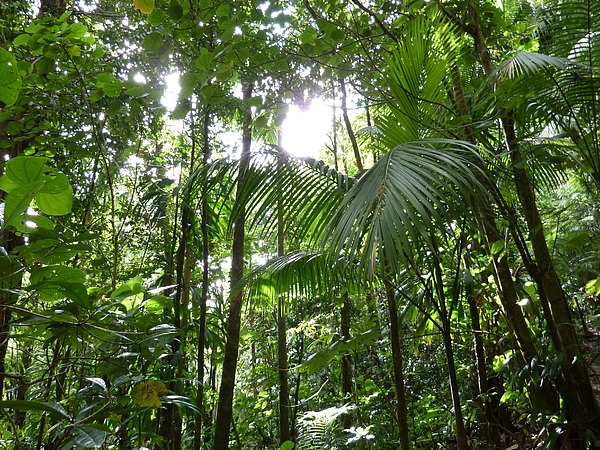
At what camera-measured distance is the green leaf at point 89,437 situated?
69 centimetres

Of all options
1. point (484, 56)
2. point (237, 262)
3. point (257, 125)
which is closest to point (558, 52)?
point (484, 56)

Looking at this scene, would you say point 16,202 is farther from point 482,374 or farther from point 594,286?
point 482,374

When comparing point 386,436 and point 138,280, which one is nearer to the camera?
point 138,280

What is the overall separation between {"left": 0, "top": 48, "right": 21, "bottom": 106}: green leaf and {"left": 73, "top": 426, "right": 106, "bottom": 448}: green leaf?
0.56 metres

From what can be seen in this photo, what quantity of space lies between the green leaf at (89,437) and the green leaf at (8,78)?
0.56 metres

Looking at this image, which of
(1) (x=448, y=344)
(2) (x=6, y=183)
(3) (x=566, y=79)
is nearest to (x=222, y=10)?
(2) (x=6, y=183)

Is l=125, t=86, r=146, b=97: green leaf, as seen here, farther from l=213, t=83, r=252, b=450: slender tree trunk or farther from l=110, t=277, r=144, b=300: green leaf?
l=213, t=83, r=252, b=450: slender tree trunk

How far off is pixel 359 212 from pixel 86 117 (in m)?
1.86

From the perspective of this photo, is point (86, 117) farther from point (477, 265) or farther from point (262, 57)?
point (477, 265)

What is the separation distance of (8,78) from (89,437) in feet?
1.97

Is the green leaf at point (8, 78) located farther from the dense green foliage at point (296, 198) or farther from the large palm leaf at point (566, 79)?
the large palm leaf at point (566, 79)

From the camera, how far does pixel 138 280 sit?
3.70 ft

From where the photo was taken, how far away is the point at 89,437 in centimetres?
71

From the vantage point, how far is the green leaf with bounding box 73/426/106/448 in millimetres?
686
